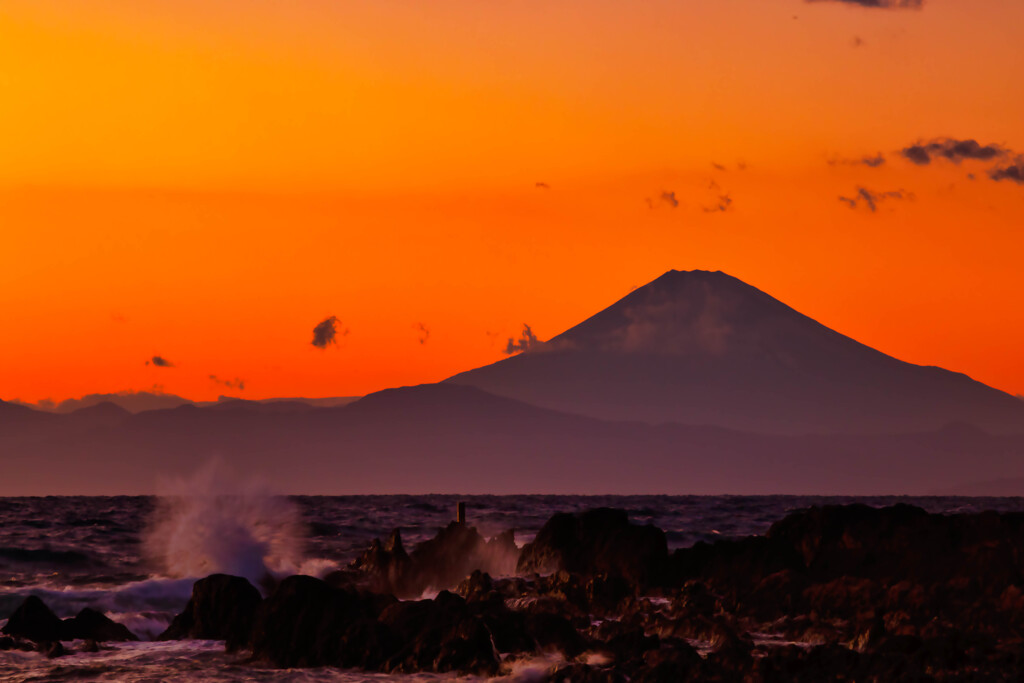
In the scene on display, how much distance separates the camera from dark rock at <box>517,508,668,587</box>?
118ft

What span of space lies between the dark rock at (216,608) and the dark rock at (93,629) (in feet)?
3.53

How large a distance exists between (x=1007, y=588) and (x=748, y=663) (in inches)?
354

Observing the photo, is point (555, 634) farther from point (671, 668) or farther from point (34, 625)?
point (34, 625)

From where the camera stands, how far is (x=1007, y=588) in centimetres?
2964

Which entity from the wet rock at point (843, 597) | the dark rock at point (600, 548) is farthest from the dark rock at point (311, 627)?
the wet rock at point (843, 597)

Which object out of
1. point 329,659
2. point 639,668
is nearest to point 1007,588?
point 639,668

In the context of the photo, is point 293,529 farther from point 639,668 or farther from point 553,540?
point 639,668

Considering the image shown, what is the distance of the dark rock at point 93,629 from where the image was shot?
3045 cm

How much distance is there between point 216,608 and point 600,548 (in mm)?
11189

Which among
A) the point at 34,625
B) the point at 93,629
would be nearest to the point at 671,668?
the point at 93,629

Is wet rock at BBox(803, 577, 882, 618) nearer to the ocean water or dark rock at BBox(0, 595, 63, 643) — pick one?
the ocean water

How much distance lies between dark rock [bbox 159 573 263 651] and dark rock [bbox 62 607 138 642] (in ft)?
3.53

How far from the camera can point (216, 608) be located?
30328 mm

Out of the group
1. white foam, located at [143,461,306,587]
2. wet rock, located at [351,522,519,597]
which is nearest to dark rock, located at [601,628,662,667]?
wet rock, located at [351,522,519,597]
